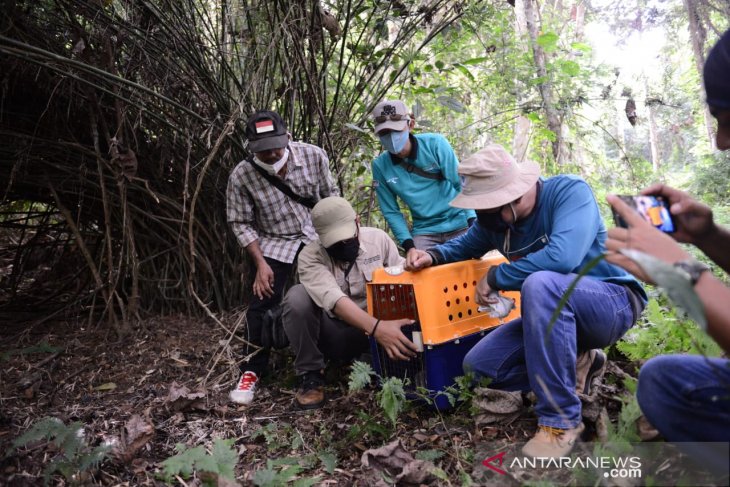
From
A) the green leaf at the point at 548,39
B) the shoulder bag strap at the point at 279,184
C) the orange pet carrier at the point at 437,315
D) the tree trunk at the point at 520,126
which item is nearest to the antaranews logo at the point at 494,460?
the orange pet carrier at the point at 437,315

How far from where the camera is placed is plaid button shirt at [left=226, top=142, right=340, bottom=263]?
3.54 meters

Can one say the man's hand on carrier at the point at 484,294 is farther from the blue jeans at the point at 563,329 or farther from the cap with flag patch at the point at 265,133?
the cap with flag patch at the point at 265,133

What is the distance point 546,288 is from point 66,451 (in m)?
2.07

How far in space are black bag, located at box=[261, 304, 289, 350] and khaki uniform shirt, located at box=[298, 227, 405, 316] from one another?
383mm

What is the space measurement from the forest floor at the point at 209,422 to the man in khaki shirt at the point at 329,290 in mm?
213

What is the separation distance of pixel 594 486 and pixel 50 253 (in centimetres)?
530

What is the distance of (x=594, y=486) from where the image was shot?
1.76m

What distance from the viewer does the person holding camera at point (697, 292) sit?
4.13 ft

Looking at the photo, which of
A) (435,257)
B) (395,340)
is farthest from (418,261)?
(395,340)

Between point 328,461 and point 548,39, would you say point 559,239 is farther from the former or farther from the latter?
point 548,39

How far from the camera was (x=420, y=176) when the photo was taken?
3752mm

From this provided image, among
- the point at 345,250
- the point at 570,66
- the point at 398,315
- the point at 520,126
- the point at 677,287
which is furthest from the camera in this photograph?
the point at 520,126

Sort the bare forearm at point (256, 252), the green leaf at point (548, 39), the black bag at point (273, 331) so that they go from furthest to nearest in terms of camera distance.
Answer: the green leaf at point (548, 39)
the bare forearm at point (256, 252)
the black bag at point (273, 331)

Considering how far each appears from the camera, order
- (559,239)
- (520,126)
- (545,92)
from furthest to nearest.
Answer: (520,126), (545,92), (559,239)
